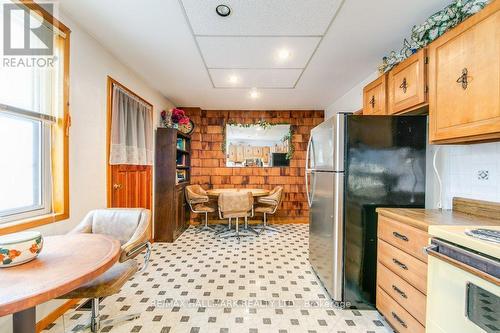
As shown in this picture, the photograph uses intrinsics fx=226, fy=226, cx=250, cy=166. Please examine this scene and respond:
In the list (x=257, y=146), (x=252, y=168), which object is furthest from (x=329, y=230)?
(x=257, y=146)

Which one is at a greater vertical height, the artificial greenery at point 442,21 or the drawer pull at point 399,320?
the artificial greenery at point 442,21

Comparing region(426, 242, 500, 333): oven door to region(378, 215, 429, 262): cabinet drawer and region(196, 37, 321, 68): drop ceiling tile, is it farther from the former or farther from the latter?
region(196, 37, 321, 68): drop ceiling tile

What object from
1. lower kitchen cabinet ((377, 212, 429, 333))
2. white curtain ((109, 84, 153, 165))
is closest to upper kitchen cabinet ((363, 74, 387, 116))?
lower kitchen cabinet ((377, 212, 429, 333))

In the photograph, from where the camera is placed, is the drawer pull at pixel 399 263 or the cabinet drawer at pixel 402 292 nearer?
the cabinet drawer at pixel 402 292

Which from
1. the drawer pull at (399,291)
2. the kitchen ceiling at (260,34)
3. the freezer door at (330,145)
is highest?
the kitchen ceiling at (260,34)

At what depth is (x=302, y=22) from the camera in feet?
6.56

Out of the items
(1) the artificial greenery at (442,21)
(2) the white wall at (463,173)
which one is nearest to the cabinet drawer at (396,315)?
(2) the white wall at (463,173)

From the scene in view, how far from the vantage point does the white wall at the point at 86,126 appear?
2.06 metres

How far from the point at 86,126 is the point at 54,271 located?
5.37ft

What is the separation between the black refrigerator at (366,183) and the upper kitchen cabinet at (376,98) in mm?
343

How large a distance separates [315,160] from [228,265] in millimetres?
1716

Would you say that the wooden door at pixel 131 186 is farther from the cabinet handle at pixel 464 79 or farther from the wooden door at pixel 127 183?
the cabinet handle at pixel 464 79

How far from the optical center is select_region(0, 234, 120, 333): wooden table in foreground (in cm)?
88

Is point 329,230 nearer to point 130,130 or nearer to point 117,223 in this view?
point 117,223
